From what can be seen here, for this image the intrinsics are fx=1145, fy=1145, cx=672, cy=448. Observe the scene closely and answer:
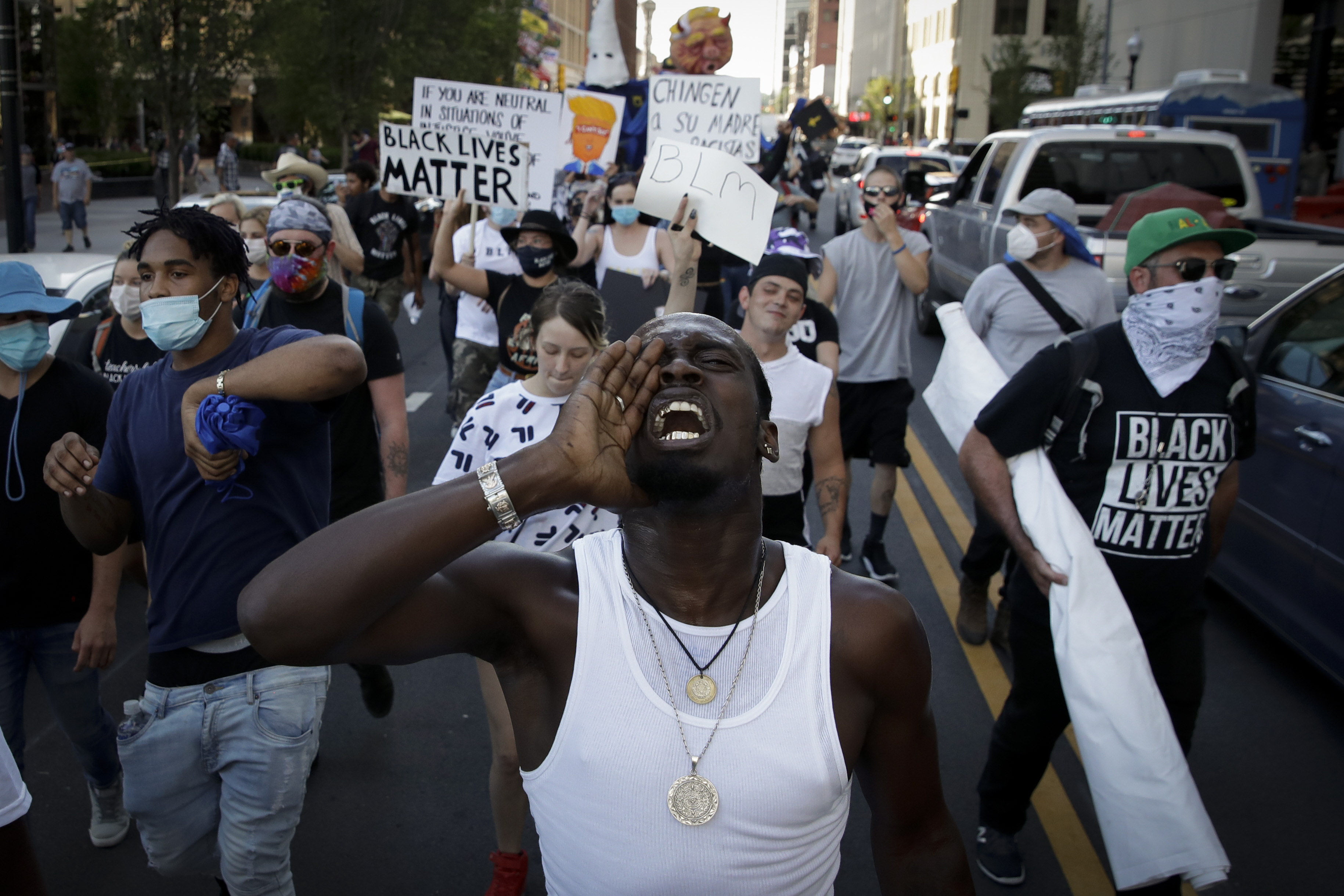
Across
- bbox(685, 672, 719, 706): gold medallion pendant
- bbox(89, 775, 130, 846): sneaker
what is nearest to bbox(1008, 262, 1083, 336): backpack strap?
bbox(685, 672, 719, 706): gold medallion pendant

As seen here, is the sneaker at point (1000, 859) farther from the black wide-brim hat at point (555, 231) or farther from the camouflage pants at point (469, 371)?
the camouflage pants at point (469, 371)

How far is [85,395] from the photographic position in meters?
3.67

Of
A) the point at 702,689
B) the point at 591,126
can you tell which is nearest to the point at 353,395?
the point at 702,689

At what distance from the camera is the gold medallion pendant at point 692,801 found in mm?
1828

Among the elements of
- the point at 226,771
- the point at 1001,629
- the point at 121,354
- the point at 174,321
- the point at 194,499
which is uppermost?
the point at 174,321

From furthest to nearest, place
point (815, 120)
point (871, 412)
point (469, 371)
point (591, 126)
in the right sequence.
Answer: point (815, 120)
point (591, 126)
point (469, 371)
point (871, 412)

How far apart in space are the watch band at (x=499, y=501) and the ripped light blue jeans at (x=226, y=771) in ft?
4.57

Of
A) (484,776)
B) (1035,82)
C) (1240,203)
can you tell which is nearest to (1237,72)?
(1240,203)

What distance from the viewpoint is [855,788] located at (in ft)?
14.5

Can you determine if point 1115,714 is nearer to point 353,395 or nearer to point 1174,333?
point 1174,333

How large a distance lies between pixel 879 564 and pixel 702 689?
462 centimetres

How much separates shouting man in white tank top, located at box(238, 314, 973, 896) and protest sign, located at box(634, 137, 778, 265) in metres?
2.49

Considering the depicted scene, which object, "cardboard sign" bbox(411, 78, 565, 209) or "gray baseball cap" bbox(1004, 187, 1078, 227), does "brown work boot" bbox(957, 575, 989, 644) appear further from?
"cardboard sign" bbox(411, 78, 565, 209)

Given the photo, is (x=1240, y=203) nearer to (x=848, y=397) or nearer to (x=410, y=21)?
(x=848, y=397)
